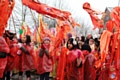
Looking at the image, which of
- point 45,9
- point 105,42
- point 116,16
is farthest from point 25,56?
point 116,16

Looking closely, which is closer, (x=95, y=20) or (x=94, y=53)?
(x=94, y=53)

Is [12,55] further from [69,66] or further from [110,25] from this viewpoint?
[110,25]

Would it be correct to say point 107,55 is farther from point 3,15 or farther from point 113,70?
point 3,15

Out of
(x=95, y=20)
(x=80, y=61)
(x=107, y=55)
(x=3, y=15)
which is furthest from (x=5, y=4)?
(x=95, y=20)

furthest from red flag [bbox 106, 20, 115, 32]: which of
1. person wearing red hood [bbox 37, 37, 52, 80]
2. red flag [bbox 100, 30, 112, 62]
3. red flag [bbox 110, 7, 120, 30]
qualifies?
person wearing red hood [bbox 37, 37, 52, 80]

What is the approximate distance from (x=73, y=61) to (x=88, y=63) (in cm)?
66

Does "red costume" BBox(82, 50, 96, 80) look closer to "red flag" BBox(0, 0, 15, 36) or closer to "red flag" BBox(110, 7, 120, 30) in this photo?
"red flag" BBox(110, 7, 120, 30)

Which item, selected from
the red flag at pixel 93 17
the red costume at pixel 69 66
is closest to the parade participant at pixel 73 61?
the red costume at pixel 69 66

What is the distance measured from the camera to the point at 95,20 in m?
9.95

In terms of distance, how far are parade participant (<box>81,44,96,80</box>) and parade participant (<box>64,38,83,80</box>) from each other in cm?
42

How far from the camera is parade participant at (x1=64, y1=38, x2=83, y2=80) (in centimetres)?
715

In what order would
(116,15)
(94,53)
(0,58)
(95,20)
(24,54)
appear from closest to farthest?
(0,58), (116,15), (94,53), (24,54), (95,20)

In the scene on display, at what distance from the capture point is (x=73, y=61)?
7281 millimetres

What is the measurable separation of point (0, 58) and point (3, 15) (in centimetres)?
101
